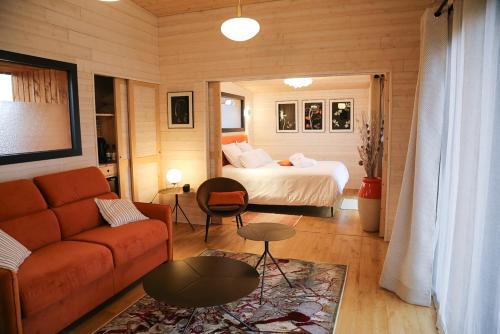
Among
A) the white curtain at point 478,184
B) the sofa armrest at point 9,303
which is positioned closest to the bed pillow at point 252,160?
the white curtain at point 478,184

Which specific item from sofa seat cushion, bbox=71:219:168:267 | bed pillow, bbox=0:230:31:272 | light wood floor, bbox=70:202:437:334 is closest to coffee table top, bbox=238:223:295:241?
light wood floor, bbox=70:202:437:334

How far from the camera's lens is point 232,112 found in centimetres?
721

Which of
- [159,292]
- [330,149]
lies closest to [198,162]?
[159,292]

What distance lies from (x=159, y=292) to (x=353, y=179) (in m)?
6.13

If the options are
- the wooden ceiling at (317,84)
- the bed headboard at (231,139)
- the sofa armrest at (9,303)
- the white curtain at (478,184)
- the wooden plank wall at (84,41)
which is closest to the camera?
the white curtain at (478,184)

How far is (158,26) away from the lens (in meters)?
5.04

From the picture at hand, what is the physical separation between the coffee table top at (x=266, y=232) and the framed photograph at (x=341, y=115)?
16.0ft

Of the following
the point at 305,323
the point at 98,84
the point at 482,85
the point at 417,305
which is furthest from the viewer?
the point at 98,84

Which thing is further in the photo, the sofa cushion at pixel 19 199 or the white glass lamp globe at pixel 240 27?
the white glass lamp globe at pixel 240 27

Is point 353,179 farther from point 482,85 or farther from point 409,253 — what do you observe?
point 482,85

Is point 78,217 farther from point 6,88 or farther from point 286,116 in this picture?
point 286,116

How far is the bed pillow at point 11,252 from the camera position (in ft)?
7.28

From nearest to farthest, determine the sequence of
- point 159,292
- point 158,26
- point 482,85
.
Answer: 1. point 482,85
2. point 159,292
3. point 158,26

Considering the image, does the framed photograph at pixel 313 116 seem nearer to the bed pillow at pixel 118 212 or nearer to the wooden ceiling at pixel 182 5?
the wooden ceiling at pixel 182 5
